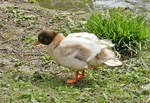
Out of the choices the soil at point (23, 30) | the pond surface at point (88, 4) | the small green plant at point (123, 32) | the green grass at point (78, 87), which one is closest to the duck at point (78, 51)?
the green grass at point (78, 87)

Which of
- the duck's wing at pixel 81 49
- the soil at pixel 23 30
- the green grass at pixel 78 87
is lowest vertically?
the green grass at pixel 78 87

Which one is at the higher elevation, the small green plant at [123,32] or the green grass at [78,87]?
the small green plant at [123,32]

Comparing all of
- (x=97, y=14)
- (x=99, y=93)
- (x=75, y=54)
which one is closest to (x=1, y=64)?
(x=75, y=54)

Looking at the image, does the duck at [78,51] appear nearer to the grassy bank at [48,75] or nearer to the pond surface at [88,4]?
the grassy bank at [48,75]

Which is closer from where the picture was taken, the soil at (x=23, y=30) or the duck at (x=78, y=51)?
the duck at (x=78, y=51)

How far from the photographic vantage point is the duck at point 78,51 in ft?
15.5

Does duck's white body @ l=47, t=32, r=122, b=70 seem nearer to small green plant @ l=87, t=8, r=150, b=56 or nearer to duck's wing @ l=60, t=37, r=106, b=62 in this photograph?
duck's wing @ l=60, t=37, r=106, b=62

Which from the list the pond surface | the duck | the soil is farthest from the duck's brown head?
the pond surface

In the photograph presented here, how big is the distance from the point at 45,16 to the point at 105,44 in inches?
114

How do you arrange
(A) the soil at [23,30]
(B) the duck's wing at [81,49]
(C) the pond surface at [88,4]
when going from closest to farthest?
(B) the duck's wing at [81,49]
(A) the soil at [23,30]
(C) the pond surface at [88,4]

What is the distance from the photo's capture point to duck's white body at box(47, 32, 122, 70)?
4.73 meters

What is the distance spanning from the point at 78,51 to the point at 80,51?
0.03 meters

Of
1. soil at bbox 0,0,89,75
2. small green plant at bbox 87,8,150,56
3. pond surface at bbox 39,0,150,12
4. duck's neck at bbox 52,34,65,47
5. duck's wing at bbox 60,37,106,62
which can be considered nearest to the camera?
duck's wing at bbox 60,37,106,62

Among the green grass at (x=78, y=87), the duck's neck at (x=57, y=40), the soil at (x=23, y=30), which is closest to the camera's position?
the green grass at (x=78, y=87)
